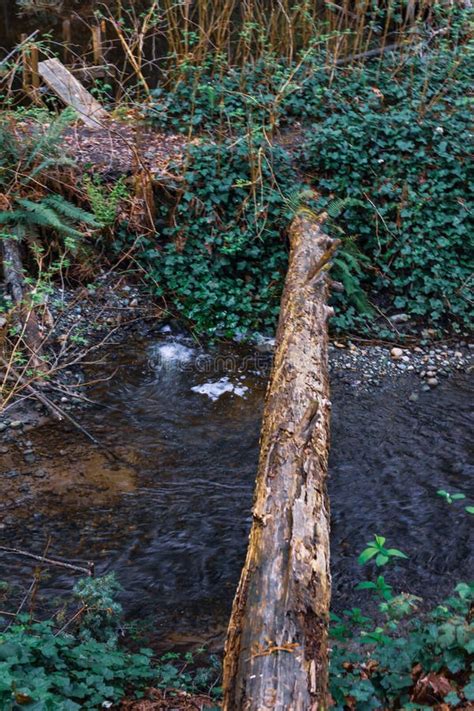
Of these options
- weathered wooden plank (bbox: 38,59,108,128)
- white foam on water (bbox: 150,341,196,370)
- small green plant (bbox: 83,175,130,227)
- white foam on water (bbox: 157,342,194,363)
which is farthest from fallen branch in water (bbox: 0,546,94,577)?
weathered wooden plank (bbox: 38,59,108,128)

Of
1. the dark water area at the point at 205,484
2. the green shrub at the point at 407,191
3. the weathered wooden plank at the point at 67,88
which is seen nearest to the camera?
the dark water area at the point at 205,484

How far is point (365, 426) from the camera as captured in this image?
621 cm

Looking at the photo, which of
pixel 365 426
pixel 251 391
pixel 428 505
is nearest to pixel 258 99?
pixel 251 391

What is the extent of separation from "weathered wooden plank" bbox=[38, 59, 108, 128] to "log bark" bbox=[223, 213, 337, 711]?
18.3ft

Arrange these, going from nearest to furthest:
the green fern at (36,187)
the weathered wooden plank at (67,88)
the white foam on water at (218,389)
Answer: the white foam on water at (218,389) → the green fern at (36,187) → the weathered wooden plank at (67,88)

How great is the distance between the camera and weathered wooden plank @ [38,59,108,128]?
28.5 feet

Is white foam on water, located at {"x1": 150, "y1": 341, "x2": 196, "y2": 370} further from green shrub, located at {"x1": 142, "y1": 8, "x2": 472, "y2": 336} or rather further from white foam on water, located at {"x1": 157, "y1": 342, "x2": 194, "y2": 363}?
green shrub, located at {"x1": 142, "y1": 8, "x2": 472, "y2": 336}

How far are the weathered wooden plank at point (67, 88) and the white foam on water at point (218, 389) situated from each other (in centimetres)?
413

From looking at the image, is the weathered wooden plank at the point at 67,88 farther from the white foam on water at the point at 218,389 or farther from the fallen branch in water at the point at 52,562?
the fallen branch in water at the point at 52,562

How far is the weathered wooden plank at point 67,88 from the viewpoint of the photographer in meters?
8.69

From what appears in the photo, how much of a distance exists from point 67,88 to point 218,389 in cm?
487

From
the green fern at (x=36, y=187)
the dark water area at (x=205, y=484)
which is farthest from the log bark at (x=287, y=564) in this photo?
the green fern at (x=36, y=187)

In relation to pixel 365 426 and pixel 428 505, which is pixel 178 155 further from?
pixel 428 505

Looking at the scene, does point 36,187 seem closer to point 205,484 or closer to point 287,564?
point 205,484
